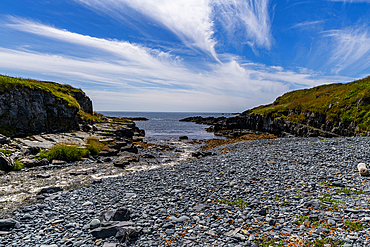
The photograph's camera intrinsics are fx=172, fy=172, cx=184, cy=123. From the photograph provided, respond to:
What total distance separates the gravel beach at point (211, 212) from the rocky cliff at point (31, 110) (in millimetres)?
17857

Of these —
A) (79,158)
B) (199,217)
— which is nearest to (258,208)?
(199,217)

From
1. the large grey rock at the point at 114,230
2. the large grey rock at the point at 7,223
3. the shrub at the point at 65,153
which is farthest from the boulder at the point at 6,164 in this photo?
the large grey rock at the point at 114,230

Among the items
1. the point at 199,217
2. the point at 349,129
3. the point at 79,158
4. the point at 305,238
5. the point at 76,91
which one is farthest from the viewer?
the point at 76,91

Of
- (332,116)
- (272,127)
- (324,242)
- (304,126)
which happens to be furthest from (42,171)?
(272,127)

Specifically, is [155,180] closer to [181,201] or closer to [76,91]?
[181,201]

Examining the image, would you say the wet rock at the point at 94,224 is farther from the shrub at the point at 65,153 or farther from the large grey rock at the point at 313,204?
the shrub at the point at 65,153

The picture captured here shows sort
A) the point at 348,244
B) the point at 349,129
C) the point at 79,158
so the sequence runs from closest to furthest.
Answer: the point at 348,244 → the point at 79,158 → the point at 349,129

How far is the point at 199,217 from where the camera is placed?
682cm

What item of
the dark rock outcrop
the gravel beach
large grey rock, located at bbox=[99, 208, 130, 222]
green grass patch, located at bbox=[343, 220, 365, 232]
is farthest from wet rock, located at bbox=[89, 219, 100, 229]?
the dark rock outcrop

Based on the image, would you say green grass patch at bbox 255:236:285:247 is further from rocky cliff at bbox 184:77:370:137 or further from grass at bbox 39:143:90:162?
rocky cliff at bbox 184:77:370:137

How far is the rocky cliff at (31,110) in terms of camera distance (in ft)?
67.8

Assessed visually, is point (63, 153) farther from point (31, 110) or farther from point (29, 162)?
point (31, 110)

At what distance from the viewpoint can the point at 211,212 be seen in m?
7.17

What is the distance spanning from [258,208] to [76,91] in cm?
4641
